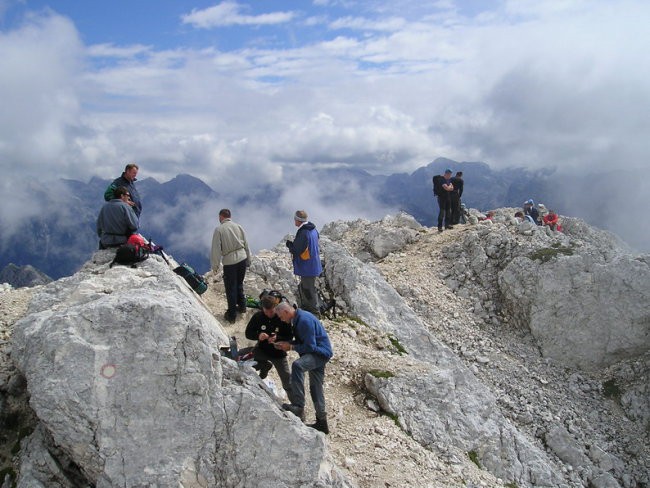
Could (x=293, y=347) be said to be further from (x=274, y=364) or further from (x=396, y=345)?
(x=396, y=345)

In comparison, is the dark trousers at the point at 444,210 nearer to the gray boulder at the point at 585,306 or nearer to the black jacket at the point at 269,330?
the gray boulder at the point at 585,306

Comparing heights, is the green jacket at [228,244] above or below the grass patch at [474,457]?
above

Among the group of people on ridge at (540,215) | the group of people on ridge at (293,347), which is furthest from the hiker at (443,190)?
the group of people on ridge at (293,347)

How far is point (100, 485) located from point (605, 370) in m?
A: 23.4

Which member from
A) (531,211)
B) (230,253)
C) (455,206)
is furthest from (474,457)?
(531,211)

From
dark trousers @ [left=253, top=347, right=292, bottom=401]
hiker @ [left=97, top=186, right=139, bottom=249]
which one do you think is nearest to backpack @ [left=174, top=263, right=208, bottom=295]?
hiker @ [left=97, top=186, right=139, bottom=249]

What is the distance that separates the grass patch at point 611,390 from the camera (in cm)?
2186

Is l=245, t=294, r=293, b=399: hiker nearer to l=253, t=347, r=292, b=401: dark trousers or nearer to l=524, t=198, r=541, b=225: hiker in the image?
l=253, t=347, r=292, b=401: dark trousers

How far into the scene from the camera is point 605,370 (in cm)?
2306

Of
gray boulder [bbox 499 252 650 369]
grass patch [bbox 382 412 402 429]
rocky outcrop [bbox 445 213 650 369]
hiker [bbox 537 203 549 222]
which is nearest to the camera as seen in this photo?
grass patch [bbox 382 412 402 429]

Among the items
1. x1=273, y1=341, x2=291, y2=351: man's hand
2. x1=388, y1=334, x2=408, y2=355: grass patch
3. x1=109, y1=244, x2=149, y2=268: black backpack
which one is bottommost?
x1=388, y1=334, x2=408, y2=355: grass patch

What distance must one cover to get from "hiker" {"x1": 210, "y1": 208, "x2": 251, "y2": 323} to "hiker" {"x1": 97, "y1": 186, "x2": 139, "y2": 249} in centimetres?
272

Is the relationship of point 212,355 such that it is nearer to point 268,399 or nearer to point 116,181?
point 268,399

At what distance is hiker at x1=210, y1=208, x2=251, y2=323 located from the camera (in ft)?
47.5
